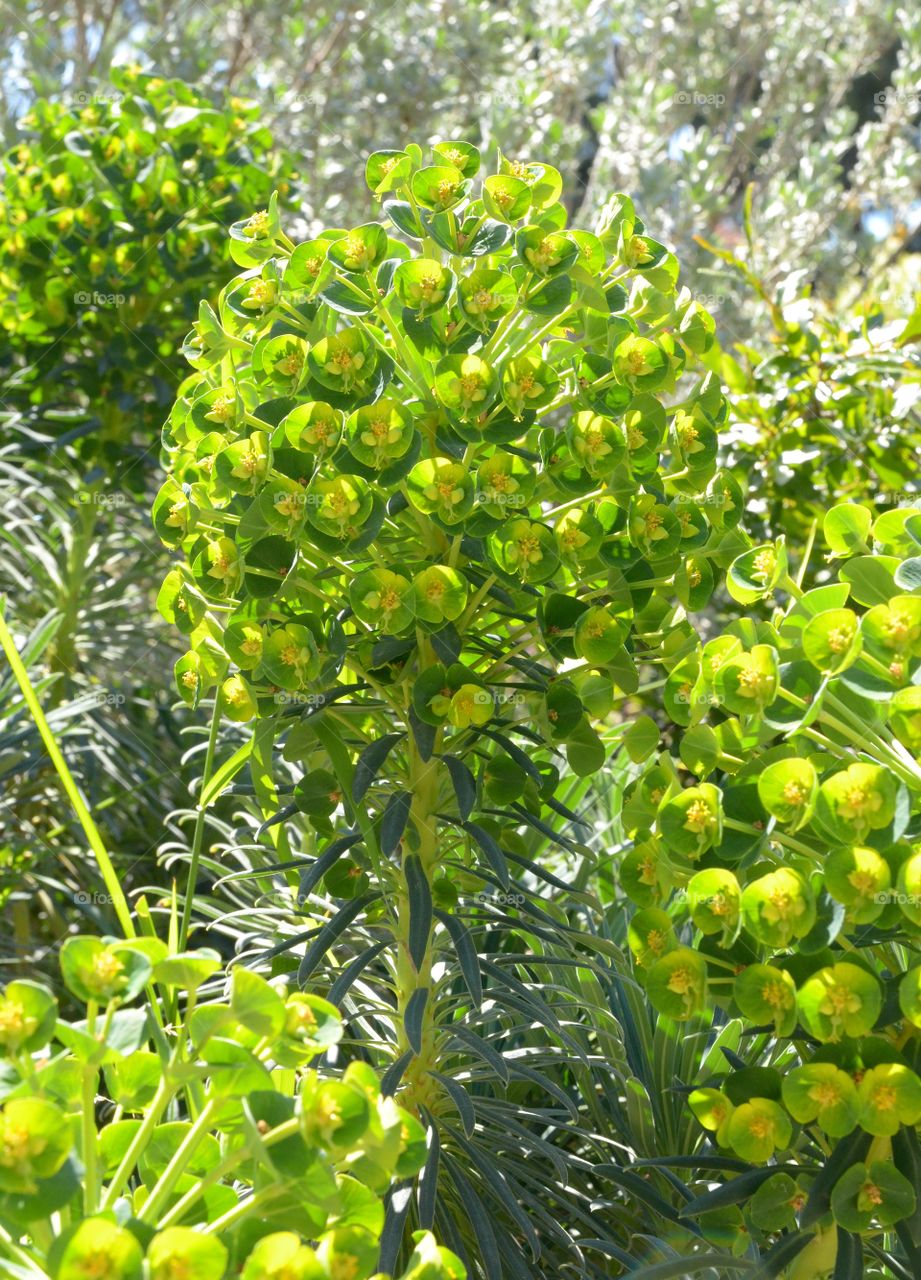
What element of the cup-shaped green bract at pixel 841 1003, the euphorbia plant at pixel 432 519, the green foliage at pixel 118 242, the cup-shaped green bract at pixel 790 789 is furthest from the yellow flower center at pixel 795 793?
the green foliage at pixel 118 242

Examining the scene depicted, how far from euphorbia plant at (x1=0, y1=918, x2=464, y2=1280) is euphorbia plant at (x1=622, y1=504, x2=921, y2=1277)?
0.25 metres

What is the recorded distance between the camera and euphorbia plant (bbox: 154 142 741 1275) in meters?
0.89

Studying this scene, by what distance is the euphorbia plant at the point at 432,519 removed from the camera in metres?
0.89

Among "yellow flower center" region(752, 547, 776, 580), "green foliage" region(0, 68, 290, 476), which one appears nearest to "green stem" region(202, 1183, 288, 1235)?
"yellow flower center" region(752, 547, 776, 580)

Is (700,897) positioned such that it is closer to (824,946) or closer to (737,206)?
(824,946)

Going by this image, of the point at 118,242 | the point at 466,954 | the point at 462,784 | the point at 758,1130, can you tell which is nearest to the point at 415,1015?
the point at 466,954

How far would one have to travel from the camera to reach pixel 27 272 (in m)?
1.98

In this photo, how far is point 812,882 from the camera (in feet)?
2.41

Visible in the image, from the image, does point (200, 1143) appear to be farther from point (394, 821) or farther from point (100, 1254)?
point (394, 821)

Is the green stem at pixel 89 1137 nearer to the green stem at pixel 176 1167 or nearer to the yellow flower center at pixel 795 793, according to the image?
the green stem at pixel 176 1167

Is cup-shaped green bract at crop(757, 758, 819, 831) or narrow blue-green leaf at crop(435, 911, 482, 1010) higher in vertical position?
cup-shaped green bract at crop(757, 758, 819, 831)

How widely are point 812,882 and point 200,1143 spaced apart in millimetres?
380

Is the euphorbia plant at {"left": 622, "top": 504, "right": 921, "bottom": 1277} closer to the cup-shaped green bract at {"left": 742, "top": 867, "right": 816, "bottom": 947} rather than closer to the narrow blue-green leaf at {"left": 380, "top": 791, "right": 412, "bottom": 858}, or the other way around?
the cup-shaped green bract at {"left": 742, "top": 867, "right": 816, "bottom": 947}

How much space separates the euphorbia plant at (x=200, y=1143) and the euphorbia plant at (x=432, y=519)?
0.31 m
